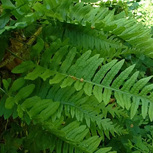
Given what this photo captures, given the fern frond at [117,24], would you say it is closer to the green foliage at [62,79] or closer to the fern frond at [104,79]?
the green foliage at [62,79]

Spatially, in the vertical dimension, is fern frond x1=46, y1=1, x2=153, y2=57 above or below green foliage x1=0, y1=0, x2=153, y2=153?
above

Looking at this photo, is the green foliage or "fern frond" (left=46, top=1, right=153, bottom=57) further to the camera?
"fern frond" (left=46, top=1, right=153, bottom=57)

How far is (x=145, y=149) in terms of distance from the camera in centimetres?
144


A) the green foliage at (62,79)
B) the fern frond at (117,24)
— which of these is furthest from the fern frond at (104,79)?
the fern frond at (117,24)

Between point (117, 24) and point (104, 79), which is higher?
point (117, 24)

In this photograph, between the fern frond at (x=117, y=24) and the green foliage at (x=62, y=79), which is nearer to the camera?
the green foliage at (x=62, y=79)

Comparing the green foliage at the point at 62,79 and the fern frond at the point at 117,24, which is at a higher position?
→ the fern frond at the point at 117,24

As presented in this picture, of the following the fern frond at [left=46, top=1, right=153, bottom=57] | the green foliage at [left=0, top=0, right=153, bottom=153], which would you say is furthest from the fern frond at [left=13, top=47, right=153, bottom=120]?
the fern frond at [left=46, top=1, right=153, bottom=57]

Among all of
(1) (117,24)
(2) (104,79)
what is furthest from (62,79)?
(1) (117,24)

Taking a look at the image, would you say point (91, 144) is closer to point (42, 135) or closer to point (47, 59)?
point (42, 135)

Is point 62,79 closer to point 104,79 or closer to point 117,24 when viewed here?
point 104,79

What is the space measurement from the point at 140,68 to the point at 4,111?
1.37 metres

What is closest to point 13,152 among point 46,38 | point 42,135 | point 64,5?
point 42,135

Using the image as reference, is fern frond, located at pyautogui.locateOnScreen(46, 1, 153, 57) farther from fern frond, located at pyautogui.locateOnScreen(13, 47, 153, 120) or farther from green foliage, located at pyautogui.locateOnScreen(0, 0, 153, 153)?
fern frond, located at pyautogui.locateOnScreen(13, 47, 153, 120)
